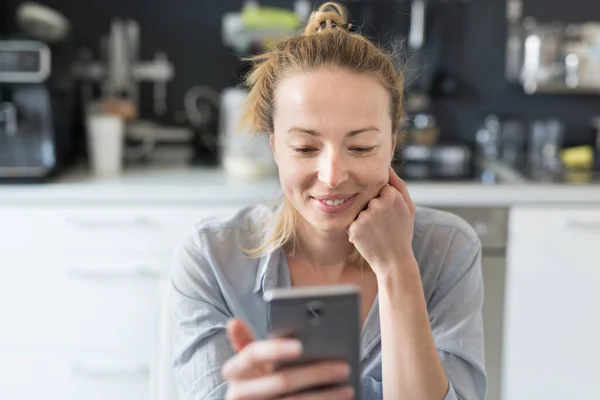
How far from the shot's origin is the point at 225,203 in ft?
7.34

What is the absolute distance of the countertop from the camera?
219 centimetres

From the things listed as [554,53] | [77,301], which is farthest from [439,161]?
[77,301]

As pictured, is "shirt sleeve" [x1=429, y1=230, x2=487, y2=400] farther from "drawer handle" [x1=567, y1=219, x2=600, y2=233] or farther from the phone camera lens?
"drawer handle" [x1=567, y1=219, x2=600, y2=233]

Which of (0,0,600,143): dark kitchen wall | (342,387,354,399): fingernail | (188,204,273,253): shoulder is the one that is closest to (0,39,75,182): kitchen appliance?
(0,0,600,143): dark kitchen wall

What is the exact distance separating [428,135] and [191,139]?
2.78 feet

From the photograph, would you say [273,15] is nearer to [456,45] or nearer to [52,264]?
[456,45]

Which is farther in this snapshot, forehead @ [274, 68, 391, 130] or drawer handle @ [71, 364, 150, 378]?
drawer handle @ [71, 364, 150, 378]

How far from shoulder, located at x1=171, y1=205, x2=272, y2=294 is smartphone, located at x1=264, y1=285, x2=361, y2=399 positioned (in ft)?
1.62

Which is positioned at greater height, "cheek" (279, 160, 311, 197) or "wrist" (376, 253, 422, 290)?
"cheek" (279, 160, 311, 197)

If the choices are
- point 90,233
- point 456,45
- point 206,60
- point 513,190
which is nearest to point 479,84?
point 456,45

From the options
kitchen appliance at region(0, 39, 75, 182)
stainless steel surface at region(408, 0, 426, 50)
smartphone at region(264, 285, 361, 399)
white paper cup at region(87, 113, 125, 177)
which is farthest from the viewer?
stainless steel surface at region(408, 0, 426, 50)

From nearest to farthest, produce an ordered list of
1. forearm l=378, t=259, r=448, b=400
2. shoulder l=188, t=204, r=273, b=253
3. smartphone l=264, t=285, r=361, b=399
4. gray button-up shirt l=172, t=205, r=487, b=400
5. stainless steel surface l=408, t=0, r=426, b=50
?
smartphone l=264, t=285, r=361, b=399, forearm l=378, t=259, r=448, b=400, gray button-up shirt l=172, t=205, r=487, b=400, shoulder l=188, t=204, r=273, b=253, stainless steel surface l=408, t=0, r=426, b=50

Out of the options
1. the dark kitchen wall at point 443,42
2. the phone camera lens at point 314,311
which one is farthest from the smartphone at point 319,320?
the dark kitchen wall at point 443,42

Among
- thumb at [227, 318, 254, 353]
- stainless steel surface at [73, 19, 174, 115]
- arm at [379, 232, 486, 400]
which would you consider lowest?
arm at [379, 232, 486, 400]
